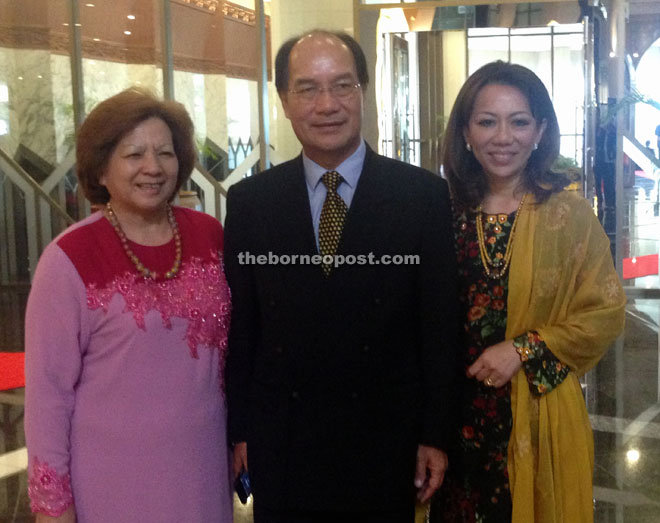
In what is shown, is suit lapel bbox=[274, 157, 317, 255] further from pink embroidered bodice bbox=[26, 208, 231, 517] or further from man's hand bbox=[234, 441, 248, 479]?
man's hand bbox=[234, 441, 248, 479]

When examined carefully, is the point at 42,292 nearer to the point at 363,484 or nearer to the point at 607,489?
the point at 363,484

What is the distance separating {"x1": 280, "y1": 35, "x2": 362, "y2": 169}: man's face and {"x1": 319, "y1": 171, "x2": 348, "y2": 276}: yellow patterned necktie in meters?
0.06

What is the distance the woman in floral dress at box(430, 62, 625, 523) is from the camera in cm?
193

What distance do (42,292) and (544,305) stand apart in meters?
1.21

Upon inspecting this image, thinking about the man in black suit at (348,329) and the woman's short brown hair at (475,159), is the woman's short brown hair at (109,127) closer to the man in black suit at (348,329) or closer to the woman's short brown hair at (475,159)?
the man in black suit at (348,329)

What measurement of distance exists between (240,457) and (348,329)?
47 centimetres

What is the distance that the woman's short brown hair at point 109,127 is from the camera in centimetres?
182

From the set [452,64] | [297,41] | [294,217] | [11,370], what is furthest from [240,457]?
[452,64]

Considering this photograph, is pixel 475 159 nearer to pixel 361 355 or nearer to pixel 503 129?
pixel 503 129

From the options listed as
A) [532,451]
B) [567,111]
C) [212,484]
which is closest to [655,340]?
[567,111]

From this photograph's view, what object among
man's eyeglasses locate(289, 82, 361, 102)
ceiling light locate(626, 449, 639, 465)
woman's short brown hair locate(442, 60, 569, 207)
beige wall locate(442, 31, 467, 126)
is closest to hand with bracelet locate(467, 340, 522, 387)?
woman's short brown hair locate(442, 60, 569, 207)

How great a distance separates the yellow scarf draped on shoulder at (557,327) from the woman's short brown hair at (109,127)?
3.04 ft

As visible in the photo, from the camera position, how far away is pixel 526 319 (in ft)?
6.37

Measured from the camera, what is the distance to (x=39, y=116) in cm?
834
